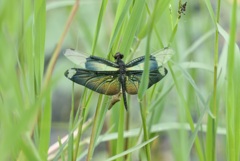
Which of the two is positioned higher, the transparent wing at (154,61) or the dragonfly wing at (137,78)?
the transparent wing at (154,61)

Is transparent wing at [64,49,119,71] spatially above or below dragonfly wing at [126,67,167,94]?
above

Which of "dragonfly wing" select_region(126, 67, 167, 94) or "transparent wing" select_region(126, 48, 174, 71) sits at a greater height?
"transparent wing" select_region(126, 48, 174, 71)

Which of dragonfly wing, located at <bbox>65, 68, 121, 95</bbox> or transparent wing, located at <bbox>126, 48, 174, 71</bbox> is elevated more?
transparent wing, located at <bbox>126, 48, 174, 71</bbox>

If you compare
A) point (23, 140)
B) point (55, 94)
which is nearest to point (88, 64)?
point (23, 140)
